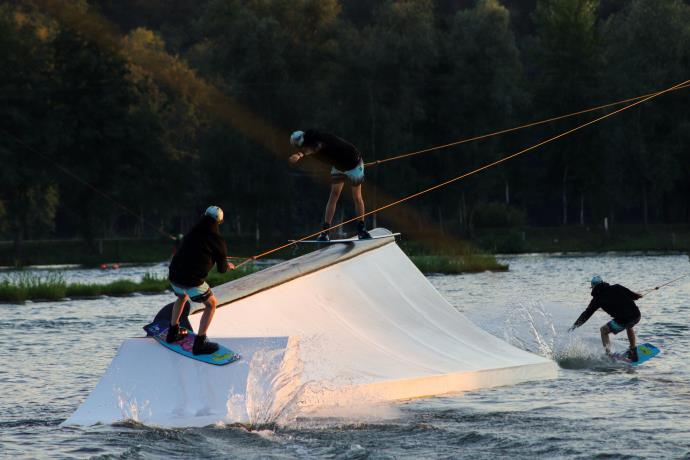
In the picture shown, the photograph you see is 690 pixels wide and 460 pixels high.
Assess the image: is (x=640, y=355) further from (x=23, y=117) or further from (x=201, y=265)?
(x=23, y=117)

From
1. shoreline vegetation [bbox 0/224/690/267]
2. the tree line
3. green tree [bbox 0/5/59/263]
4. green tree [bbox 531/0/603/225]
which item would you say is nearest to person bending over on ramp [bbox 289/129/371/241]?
shoreline vegetation [bbox 0/224/690/267]

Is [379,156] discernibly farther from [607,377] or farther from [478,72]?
[607,377]

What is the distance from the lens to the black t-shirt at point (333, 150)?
723 inches

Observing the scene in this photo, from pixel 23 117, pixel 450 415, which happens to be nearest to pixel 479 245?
pixel 23 117

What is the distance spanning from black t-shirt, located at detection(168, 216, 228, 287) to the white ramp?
973 mm

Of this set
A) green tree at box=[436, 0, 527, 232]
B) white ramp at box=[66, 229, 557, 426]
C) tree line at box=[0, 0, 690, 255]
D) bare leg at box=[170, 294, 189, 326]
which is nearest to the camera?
white ramp at box=[66, 229, 557, 426]

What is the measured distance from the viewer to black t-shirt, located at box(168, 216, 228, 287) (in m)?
15.4

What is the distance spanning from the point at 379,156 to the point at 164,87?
72.5ft

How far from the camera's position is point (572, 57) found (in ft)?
273

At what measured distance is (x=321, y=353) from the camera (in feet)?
57.4

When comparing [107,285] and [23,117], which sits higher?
[23,117]

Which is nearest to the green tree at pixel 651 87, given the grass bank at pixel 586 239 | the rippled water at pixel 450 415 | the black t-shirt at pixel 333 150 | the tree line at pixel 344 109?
the tree line at pixel 344 109

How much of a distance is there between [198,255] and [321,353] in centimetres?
286

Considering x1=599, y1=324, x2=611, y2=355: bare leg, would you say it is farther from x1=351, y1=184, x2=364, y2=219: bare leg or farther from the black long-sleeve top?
x1=351, y1=184, x2=364, y2=219: bare leg
